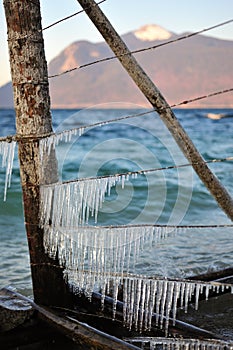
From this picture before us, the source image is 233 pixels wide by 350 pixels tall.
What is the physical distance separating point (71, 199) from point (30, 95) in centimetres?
73

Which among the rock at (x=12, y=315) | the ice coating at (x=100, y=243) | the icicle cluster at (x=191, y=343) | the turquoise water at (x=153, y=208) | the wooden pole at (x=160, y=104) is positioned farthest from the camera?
the turquoise water at (x=153, y=208)

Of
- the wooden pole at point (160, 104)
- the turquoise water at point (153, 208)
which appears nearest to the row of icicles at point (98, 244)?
the turquoise water at point (153, 208)

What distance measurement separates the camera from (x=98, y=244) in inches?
139

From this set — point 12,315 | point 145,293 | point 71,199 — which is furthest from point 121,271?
point 12,315

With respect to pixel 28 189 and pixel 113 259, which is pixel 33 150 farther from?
pixel 113 259

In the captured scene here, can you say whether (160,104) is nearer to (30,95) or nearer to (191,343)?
(30,95)

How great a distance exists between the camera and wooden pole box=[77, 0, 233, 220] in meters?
3.32

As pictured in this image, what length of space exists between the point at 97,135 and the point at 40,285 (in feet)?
92.3

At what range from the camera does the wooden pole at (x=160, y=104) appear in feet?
10.9

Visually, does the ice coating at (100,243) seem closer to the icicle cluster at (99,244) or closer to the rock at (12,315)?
the icicle cluster at (99,244)

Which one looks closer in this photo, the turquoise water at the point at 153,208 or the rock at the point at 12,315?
the rock at the point at 12,315

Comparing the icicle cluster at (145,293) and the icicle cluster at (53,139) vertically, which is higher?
the icicle cluster at (53,139)

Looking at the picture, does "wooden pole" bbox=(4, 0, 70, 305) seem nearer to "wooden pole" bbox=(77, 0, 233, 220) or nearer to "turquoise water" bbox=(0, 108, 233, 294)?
"wooden pole" bbox=(77, 0, 233, 220)

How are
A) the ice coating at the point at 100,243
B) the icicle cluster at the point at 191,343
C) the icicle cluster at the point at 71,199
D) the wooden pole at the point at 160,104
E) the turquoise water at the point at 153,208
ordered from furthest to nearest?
1. the turquoise water at the point at 153,208
2. the icicle cluster at the point at 71,199
3. the ice coating at the point at 100,243
4. the wooden pole at the point at 160,104
5. the icicle cluster at the point at 191,343
